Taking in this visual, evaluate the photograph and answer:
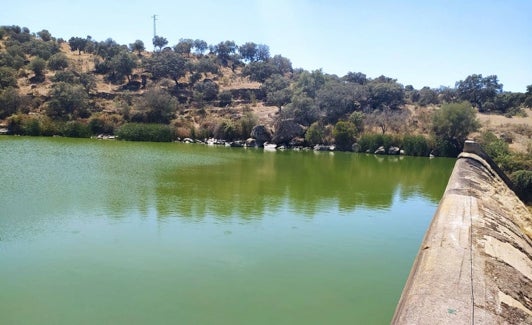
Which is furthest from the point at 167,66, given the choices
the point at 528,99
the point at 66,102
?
the point at 528,99

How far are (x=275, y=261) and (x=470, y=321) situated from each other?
7924 mm

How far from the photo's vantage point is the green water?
9148mm

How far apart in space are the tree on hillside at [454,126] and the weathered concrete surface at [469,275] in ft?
152

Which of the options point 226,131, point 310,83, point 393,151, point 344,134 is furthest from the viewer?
point 310,83

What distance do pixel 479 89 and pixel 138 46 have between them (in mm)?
76484

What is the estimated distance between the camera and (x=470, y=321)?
4816mm

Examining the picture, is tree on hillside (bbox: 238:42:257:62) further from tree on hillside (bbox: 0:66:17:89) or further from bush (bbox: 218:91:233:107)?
tree on hillside (bbox: 0:66:17:89)

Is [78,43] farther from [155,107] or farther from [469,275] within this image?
[469,275]

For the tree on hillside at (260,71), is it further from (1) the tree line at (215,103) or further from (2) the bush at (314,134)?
(2) the bush at (314,134)

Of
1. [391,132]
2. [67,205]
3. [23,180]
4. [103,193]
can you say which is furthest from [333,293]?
[391,132]

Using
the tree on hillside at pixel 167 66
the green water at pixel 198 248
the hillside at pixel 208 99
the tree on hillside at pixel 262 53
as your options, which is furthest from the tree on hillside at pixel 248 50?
the green water at pixel 198 248

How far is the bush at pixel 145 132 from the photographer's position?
61303mm

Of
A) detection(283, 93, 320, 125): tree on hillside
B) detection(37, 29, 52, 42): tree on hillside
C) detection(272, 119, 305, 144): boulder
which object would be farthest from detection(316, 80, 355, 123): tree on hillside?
detection(37, 29, 52, 42): tree on hillside

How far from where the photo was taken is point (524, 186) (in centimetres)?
2339
